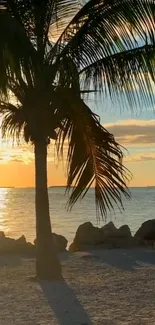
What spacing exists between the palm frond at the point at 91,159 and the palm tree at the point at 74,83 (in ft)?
0.05

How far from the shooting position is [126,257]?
1362 centimetres

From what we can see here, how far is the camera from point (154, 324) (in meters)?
7.53

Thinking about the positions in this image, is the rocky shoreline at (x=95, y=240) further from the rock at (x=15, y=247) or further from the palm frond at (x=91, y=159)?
the palm frond at (x=91, y=159)

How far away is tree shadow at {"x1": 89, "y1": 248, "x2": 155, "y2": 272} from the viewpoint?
12.5 meters

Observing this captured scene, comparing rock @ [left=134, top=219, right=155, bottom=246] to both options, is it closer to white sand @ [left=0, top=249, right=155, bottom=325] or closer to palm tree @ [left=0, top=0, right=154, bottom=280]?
white sand @ [left=0, top=249, right=155, bottom=325]

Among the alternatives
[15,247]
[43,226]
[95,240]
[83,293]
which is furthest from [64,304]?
[95,240]

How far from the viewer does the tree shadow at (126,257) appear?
A: 1248cm

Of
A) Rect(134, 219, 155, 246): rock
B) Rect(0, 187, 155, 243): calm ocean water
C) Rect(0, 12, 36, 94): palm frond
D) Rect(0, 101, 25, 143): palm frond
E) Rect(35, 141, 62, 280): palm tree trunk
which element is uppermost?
Rect(0, 12, 36, 94): palm frond

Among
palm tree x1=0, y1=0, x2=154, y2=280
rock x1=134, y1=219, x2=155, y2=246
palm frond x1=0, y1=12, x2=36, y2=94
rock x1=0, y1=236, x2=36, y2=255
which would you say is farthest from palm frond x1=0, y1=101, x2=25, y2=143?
rock x1=134, y1=219, x2=155, y2=246

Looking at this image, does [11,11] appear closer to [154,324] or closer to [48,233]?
[48,233]

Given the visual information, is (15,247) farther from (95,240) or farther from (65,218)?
(65,218)

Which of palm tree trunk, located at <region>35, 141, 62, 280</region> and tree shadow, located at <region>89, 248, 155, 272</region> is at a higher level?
palm tree trunk, located at <region>35, 141, 62, 280</region>

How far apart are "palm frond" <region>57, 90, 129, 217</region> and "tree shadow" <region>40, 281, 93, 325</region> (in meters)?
1.37

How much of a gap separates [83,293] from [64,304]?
0.80m
